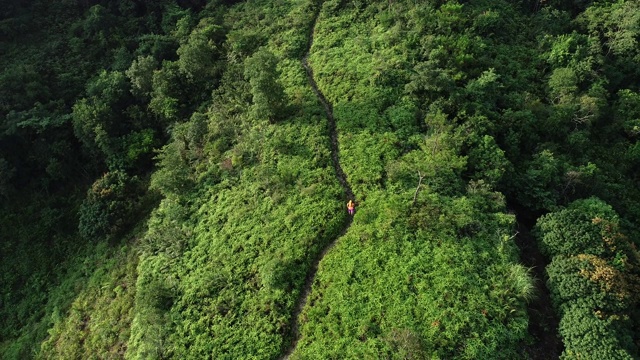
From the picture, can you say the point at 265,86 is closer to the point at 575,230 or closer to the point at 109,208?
the point at 109,208

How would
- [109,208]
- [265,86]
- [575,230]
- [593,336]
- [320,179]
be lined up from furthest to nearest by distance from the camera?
[109,208] < [265,86] < [320,179] < [575,230] < [593,336]

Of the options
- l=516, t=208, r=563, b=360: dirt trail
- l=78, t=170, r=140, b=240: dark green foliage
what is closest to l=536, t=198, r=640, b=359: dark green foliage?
l=516, t=208, r=563, b=360: dirt trail

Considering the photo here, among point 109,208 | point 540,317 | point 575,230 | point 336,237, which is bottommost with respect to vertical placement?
point 540,317

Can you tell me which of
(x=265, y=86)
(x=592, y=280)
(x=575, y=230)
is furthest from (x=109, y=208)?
(x=592, y=280)

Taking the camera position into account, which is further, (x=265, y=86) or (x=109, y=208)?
(x=109, y=208)

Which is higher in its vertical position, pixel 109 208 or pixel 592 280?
pixel 592 280

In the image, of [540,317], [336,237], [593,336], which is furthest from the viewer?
[336,237]

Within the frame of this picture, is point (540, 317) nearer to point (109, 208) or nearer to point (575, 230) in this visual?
point (575, 230)

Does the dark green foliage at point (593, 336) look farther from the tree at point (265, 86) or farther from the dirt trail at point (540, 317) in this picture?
the tree at point (265, 86)

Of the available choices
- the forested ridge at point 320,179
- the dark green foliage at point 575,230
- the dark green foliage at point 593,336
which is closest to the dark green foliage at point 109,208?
Answer: the forested ridge at point 320,179

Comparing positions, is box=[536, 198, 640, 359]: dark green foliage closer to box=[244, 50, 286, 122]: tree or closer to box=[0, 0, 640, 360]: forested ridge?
box=[0, 0, 640, 360]: forested ridge
